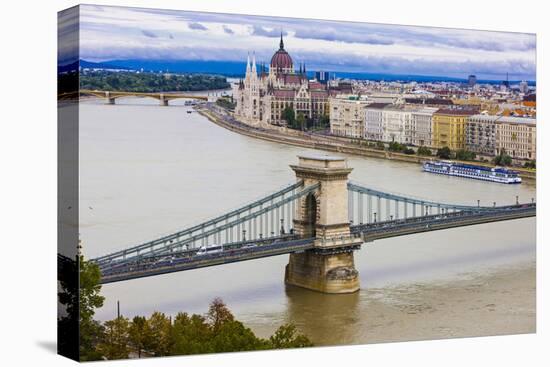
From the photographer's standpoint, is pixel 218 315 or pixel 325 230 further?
pixel 325 230

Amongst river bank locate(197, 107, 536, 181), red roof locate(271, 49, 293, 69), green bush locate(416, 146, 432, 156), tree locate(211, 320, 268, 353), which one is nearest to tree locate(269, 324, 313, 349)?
tree locate(211, 320, 268, 353)

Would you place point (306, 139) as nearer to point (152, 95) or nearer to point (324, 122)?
point (324, 122)

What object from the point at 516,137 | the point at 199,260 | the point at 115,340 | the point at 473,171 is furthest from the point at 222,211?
the point at 516,137

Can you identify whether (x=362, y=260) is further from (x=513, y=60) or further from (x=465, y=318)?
(x=513, y=60)

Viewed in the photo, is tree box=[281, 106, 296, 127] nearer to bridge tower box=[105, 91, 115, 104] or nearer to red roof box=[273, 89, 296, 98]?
red roof box=[273, 89, 296, 98]

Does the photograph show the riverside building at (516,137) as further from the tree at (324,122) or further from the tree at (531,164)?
the tree at (324,122)

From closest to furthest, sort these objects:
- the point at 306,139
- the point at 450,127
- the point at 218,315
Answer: the point at 218,315 → the point at 306,139 → the point at 450,127
